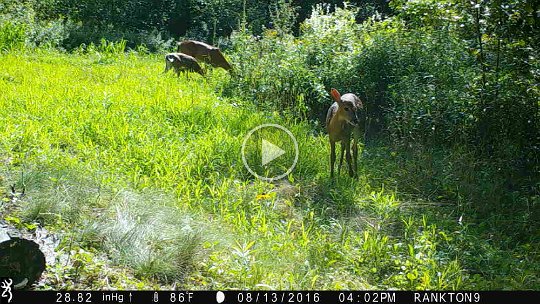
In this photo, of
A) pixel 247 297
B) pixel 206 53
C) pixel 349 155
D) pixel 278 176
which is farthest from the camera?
pixel 206 53

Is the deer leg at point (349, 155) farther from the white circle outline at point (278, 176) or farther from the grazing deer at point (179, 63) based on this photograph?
the grazing deer at point (179, 63)

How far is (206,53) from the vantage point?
1141 centimetres

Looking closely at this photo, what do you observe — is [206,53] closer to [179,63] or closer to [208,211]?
[179,63]

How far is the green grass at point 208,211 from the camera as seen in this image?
4.32 metres

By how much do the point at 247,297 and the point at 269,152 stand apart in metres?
2.99

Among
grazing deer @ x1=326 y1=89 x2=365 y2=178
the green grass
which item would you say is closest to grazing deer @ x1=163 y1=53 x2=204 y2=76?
the green grass

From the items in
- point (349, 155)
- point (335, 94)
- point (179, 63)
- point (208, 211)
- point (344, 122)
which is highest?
point (335, 94)

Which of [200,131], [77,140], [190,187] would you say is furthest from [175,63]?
[190,187]

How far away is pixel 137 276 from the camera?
4.20 meters

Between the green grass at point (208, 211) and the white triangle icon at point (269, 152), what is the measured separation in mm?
271

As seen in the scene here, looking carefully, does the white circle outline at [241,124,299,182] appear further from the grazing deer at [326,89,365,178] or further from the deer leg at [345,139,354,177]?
the deer leg at [345,139,354,177]


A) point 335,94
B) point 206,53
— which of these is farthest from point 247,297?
point 206,53

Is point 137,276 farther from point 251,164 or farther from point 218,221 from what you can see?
point 251,164

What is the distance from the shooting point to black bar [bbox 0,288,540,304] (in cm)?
359
